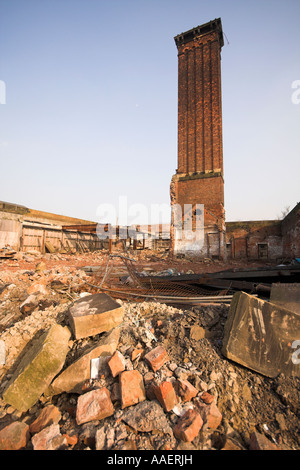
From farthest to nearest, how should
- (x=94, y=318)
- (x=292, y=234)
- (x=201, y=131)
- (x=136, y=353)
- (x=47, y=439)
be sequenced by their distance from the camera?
(x=201, y=131) < (x=292, y=234) < (x=94, y=318) < (x=136, y=353) < (x=47, y=439)

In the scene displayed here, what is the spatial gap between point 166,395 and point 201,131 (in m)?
17.5

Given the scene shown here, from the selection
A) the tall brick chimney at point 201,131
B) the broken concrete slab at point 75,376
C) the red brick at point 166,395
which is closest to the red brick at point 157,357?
the red brick at point 166,395

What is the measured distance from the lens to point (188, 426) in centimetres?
169

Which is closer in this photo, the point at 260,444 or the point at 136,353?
the point at 260,444

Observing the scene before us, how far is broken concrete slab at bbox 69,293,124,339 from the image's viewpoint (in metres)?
2.62

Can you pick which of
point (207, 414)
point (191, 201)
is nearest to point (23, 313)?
point (207, 414)

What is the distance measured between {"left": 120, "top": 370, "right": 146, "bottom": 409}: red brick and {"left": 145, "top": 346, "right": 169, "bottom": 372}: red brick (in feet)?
0.59

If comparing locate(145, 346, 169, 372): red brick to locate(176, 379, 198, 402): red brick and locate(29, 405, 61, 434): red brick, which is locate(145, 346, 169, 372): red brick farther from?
locate(29, 405, 61, 434): red brick

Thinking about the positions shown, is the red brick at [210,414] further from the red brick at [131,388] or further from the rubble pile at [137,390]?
the red brick at [131,388]

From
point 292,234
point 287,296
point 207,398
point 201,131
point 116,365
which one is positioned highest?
point 201,131

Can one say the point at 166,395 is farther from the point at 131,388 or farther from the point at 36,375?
the point at 36,375

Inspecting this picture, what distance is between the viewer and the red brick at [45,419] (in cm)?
188

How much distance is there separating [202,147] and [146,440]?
17148mm

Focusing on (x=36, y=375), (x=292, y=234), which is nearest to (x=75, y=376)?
(x=36, y=375)
